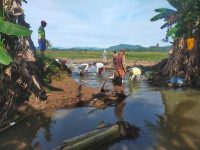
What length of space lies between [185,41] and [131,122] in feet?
37.3

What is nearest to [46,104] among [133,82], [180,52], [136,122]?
[136,122]

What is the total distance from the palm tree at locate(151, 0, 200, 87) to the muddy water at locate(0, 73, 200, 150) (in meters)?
4.98

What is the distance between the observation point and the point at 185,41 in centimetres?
2108

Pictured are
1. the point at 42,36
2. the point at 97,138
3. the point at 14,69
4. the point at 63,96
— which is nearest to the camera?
the point at 97,138

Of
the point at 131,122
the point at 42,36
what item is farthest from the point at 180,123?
the point at 42,36

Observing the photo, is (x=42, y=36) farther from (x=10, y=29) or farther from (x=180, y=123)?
(x=180, y=123)

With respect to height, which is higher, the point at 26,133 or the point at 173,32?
the point at 173,32

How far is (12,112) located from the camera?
11.4m

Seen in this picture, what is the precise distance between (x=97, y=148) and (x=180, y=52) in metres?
14.3

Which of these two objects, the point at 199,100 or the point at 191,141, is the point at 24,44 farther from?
the point at 199,100

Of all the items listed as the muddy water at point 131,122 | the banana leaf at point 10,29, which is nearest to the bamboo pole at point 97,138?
the muddy water at point 131,122

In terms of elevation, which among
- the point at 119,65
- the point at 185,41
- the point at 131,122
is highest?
the point at 185,41

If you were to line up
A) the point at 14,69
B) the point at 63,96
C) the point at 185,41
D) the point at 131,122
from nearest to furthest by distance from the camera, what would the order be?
the point at 131,122, the point at 14,69, the point at 63,96, the point at 185,41

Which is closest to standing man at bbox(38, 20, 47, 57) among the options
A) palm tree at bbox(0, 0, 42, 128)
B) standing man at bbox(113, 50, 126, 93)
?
standing man at bbox(113, 50, 126, 93)
